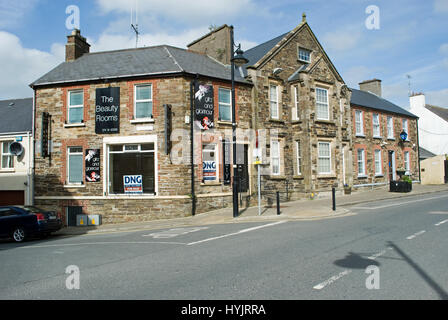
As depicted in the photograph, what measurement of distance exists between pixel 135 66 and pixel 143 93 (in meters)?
1.86

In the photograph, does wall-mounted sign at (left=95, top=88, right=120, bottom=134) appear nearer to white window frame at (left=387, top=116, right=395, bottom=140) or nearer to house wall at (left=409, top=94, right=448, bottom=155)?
white window frame at (left=387, top=116, right=395, bottom=140)

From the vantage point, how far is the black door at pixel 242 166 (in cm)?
1914

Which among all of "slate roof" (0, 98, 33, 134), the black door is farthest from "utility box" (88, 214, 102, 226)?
the black door

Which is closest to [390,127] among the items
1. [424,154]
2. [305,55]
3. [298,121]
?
[424,154]

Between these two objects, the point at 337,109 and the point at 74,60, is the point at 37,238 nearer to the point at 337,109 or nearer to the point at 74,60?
the point at 74,60

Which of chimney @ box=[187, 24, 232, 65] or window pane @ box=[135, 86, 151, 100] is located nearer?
window pane @ box=[135, 86, 151, 100]

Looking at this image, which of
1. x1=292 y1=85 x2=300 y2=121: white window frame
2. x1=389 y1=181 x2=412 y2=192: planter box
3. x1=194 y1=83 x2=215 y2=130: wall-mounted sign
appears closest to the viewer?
x1=194 y1=83 x2=215 y2=130: wall-mounted sign

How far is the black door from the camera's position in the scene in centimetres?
1914

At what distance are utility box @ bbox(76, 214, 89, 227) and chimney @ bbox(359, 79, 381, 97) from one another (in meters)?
29.5

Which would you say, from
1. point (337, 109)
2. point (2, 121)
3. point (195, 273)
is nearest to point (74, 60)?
point (2, 121)

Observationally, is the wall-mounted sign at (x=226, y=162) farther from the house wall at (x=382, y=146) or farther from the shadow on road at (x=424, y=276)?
the house wall at (x=382, y=146)

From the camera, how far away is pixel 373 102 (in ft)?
99.8

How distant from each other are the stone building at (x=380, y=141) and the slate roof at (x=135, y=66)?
12.6 metres

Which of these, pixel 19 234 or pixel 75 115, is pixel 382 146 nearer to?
pixel 75 115
